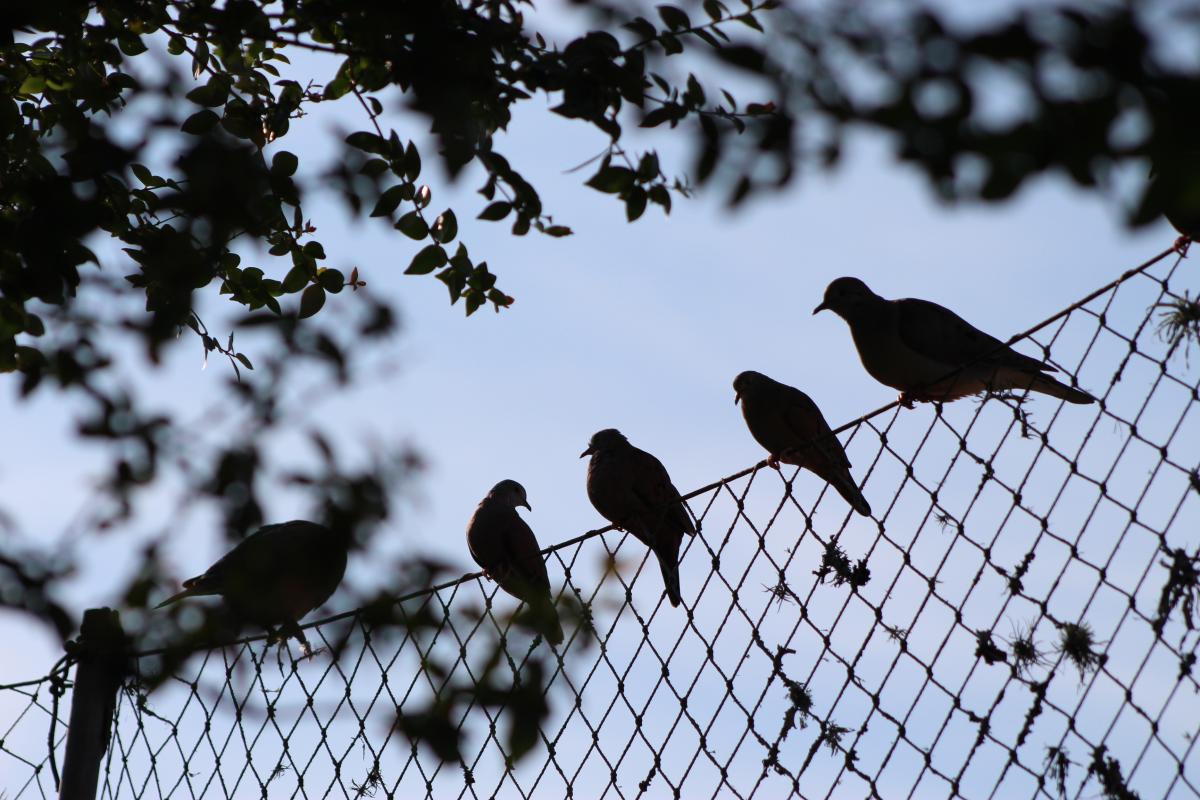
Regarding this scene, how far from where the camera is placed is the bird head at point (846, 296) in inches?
227

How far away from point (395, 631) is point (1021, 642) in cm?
108

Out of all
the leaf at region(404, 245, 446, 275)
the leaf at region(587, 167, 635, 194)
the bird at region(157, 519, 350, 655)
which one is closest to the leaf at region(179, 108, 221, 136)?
the leaf at region(404, 245, 446, 275)

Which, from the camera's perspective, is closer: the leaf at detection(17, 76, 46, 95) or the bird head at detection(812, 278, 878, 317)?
the leaf at detection(17, 76, 46, 95)

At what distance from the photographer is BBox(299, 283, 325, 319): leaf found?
374 cm

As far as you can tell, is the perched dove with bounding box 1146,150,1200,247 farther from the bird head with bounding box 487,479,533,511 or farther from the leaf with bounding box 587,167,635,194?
the bird head with bounding box 487,479,533,511

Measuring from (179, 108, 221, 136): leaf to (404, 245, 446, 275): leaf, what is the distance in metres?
0.59

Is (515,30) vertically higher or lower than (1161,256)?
higher

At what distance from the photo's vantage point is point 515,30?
2.72 m

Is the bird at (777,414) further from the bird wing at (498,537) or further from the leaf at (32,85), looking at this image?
the leaf at (32,85)

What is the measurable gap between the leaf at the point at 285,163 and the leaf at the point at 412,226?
30cm

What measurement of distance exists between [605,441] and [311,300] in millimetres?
2421

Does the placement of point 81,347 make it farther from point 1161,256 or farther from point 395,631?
point 1161,256

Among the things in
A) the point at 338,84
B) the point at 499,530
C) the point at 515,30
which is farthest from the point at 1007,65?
the point at 499,530

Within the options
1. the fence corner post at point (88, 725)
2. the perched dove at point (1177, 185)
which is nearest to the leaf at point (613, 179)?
the perched dove at point (1177, 185)
